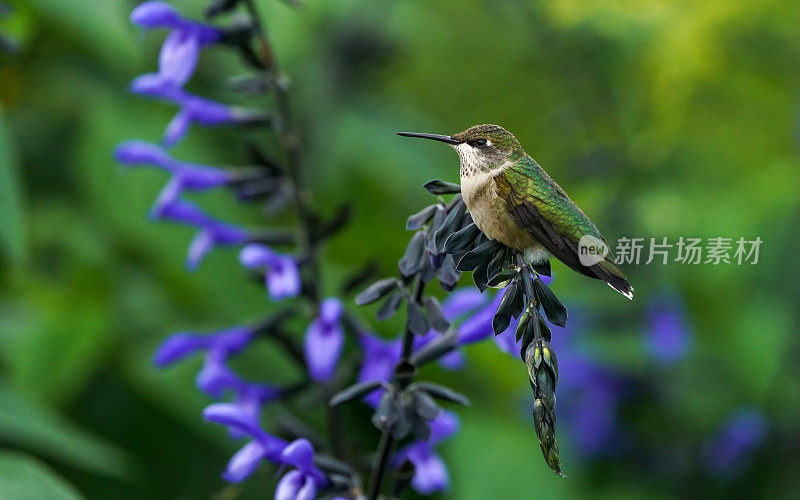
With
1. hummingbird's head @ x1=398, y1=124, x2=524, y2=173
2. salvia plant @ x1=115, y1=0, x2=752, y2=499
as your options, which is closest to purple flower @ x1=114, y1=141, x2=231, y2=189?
salvia plant @ x1=115, y1=0, x2=752, y2=499

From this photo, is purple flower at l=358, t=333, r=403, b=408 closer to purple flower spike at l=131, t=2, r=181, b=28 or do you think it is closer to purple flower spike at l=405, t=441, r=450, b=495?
purple flower spike at l=405, t=441, r=450, b=495

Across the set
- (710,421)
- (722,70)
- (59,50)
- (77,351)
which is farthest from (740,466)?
(59,50)

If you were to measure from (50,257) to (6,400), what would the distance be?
801 millimetres

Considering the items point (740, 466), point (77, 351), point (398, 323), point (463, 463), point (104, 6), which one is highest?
point (104, 6)

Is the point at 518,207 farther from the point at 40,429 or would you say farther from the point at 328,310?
the point at 40,429

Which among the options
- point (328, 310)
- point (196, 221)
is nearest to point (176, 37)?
point (196, 221)

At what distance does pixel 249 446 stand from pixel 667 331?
53.7 inches

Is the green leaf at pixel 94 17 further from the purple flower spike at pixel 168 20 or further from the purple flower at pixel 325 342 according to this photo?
the purple flower at pixel 325 342

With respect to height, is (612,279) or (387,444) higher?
(612,279)

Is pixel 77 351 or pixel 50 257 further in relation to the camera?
pixel 50 257

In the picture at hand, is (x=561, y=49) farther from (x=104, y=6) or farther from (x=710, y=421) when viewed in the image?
(x=104, y=6)

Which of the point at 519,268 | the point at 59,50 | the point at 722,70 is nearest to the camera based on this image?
the point at 519,268

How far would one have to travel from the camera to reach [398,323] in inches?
72.6

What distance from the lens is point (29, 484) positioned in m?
1.01
